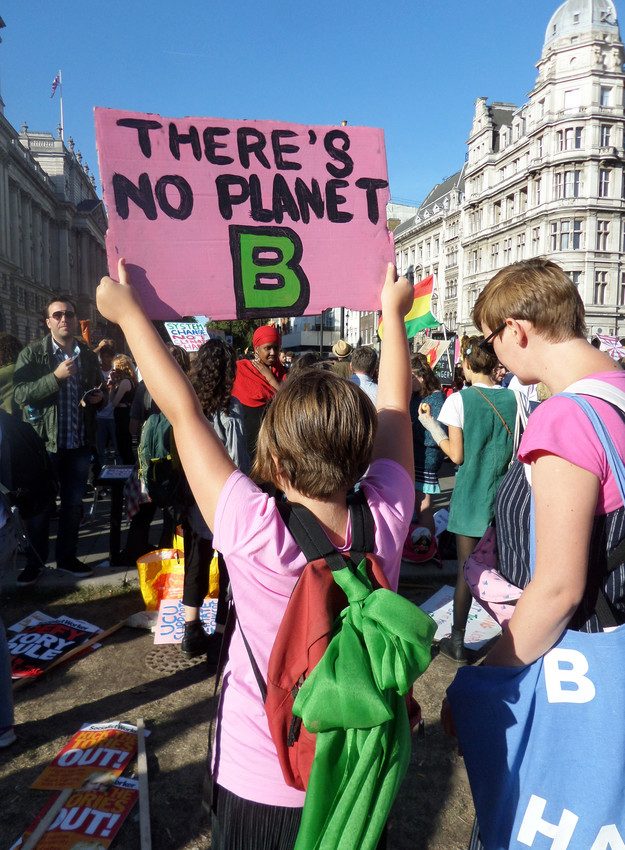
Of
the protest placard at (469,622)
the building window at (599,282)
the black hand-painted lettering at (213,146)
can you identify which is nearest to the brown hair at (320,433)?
the black hand-painted lettering at (213,146)

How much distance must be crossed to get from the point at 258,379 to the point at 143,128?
9.75ft

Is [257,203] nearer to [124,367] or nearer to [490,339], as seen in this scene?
[490,339]

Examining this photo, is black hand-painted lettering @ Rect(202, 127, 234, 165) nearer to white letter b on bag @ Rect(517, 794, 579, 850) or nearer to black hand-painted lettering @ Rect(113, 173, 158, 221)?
black hand-painted lettering @ Rect(113, 173, 158, 221)

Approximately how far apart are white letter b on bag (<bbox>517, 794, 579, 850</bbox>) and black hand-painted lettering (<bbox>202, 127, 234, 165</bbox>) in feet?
A: 6.26

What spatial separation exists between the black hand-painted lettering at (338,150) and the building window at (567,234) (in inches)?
1860

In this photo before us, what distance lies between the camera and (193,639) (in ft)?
11.9

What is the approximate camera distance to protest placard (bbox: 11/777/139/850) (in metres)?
2.23

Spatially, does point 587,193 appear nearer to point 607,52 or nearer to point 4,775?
point 607,52

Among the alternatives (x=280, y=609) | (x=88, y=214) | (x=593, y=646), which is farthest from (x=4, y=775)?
(x=88, y=214)

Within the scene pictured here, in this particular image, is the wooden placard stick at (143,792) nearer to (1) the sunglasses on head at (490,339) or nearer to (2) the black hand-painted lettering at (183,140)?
(1) the sunglasses on head at (490,339)

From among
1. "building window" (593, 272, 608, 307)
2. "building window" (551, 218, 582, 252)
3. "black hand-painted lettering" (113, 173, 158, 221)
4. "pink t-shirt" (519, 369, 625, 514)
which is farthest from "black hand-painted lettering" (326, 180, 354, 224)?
"building window" (551, 218, 582, 252)

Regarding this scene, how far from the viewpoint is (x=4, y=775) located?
2650mm

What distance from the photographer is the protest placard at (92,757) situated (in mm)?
2553

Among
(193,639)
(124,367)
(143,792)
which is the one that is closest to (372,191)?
(143,792)
